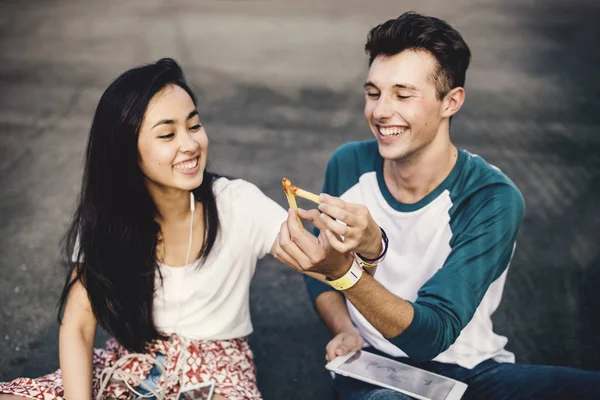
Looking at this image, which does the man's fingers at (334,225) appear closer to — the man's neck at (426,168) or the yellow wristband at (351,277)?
the yellow wristband at (351,277)

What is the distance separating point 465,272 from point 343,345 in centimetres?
52

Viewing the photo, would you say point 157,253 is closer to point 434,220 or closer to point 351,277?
point 351,277

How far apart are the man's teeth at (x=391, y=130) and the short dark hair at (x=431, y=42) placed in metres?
0.20

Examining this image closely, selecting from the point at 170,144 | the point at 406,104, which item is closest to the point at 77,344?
the point at 170,144

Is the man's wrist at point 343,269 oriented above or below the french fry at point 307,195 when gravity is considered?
below

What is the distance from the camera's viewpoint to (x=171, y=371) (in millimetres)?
2627

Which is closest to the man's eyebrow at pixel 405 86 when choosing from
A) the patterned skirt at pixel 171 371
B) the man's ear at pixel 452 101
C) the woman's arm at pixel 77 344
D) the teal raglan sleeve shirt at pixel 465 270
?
the man's ear at pixel 452 101

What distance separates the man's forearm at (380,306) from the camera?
7.20 feet

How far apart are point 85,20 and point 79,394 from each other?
6.33 m

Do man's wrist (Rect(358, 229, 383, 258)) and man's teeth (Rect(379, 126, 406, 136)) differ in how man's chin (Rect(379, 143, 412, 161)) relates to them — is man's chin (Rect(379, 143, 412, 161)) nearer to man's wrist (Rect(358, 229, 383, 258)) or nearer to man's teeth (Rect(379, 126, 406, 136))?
man's teeth (Rect(379, 126, 406, 136))

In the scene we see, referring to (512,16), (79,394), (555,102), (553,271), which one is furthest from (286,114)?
(79,394)

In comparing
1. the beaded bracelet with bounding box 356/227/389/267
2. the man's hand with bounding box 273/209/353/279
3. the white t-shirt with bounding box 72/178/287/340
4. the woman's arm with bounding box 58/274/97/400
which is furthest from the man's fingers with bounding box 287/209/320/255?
the woman's arm with bounding box 58/274/97/400

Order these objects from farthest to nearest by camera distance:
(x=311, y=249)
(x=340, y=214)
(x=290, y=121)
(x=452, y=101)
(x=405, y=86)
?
(x=290, y=121) < (x=452, y=101) < (x=405, y=86) < (x=311, y=249) < (x=340, y=214)

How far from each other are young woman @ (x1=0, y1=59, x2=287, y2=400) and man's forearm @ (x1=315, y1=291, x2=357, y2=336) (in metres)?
0.33
